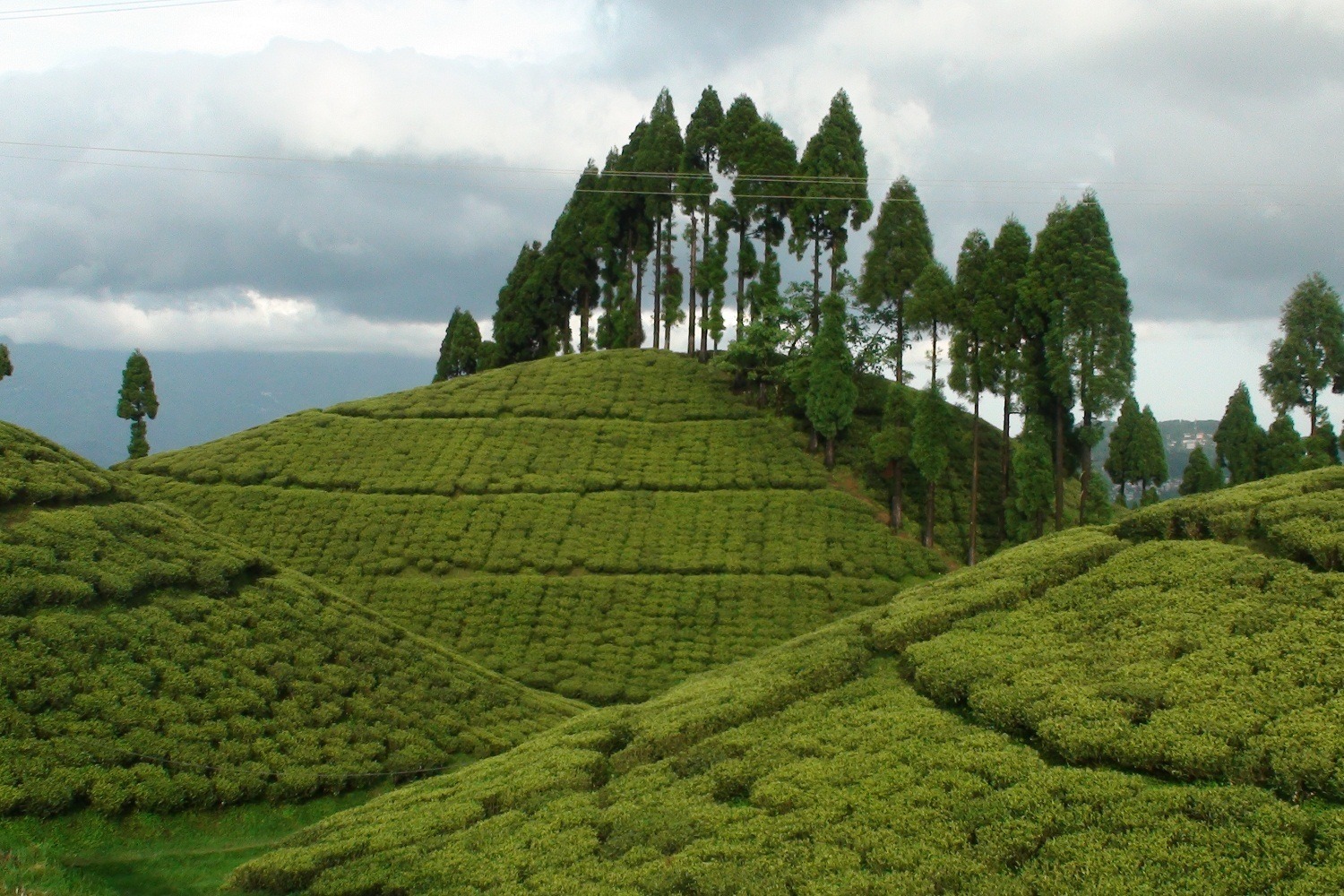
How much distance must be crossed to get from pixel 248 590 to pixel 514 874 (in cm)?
1195

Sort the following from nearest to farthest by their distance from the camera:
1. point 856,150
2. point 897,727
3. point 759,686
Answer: point 897,727 → point 759,686 → point 856,150

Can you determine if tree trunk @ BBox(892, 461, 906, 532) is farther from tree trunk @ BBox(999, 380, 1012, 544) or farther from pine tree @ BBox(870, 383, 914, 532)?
tree trunk @ BBox(999, 380, 1012, 544)

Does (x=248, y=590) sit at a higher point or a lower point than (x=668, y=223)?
lower

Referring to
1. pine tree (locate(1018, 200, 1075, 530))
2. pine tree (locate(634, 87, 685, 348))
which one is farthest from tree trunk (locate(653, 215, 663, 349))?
pine tree (locate(1018, 200, 1075, 530))

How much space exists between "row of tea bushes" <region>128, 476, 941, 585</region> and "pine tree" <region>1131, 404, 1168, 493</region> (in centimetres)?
1982

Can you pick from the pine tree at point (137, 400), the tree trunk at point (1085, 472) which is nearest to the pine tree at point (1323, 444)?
the tree trunk at point (1085, 472)

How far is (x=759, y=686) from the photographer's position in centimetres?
1572

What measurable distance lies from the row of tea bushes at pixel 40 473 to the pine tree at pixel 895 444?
25224 mm

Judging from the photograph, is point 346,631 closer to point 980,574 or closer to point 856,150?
point 980,574

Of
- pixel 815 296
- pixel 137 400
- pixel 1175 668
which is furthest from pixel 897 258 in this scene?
pixel 137 400

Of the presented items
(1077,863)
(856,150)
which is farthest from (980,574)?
(856,150)

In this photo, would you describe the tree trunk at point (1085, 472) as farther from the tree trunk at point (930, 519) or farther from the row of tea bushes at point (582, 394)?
the row of tea bushes at point (582, 394)

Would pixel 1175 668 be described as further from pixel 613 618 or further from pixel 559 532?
pixel 559 532

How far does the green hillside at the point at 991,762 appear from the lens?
8938 millimetres
